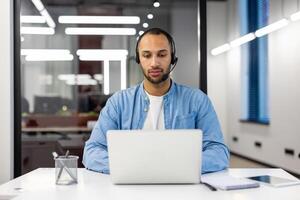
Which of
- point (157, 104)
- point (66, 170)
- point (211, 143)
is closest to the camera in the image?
point (66, 170)

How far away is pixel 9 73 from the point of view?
133 inches

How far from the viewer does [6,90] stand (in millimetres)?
3383

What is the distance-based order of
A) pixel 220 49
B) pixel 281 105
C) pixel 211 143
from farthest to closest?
A: 1. pixel 220 49
2. pixel 281 105
3. pixel 211 143

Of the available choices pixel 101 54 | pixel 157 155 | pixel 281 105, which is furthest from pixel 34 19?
pixel 281 105

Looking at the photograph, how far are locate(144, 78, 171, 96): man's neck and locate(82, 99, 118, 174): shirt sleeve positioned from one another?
23 centimetres

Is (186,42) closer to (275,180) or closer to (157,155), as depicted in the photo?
(275,180)

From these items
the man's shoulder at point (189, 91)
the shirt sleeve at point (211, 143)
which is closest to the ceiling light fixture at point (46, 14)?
the man's shoulder at point (189, 91)

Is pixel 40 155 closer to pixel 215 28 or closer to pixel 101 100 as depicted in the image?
pixel 101 100

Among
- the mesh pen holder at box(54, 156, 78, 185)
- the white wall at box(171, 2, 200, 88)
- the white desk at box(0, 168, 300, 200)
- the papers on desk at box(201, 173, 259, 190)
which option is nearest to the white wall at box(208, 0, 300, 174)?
the white wall at box(171, 2, 200, 88)

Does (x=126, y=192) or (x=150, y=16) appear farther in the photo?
(x=150, y=16)

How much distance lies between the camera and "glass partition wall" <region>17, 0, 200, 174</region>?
381cm

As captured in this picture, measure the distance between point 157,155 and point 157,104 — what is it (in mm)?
726

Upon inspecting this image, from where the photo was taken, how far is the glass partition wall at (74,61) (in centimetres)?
381

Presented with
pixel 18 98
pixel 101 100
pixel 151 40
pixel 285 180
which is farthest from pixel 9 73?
pixel 285 180
